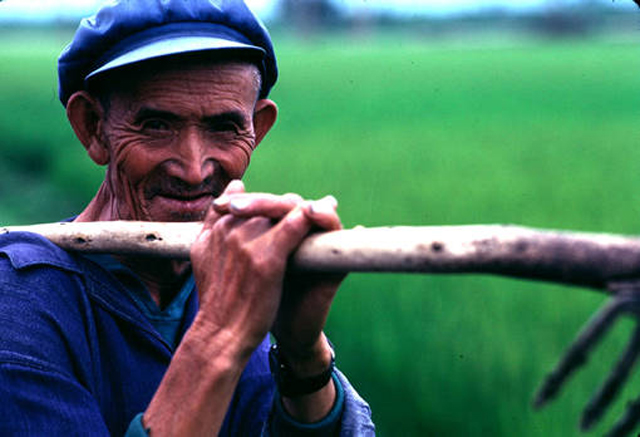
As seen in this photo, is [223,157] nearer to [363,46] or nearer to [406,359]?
[406,359]

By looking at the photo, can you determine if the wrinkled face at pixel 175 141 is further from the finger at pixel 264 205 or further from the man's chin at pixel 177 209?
the finger at pixel 264 205

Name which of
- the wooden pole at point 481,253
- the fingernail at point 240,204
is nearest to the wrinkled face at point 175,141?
the fingernail at point 240,204

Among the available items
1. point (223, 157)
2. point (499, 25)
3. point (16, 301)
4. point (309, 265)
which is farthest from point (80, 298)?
point (499, 25)

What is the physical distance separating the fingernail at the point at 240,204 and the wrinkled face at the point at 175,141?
0.46 metres

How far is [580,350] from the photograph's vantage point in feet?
3.56

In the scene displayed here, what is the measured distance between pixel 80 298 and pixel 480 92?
60.3ft

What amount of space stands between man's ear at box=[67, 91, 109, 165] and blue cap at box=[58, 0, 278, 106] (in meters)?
0.05

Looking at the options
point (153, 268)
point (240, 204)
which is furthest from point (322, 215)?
point (153, 268)

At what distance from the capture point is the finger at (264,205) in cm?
145

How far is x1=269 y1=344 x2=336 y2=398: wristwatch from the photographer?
193cm

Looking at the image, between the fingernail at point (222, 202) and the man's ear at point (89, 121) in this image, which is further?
the man's ear at point (89, 121)

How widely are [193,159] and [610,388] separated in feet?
3.67

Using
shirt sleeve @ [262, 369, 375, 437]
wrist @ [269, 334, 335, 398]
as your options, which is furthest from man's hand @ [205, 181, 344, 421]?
shirt sleeve @ [262, 369, 375, 437]

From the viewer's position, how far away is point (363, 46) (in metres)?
39.9
